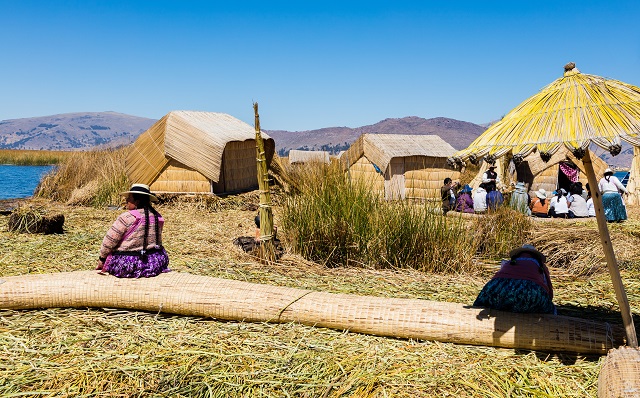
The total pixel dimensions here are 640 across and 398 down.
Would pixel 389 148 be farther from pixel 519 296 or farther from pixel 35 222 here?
pixel 519 296

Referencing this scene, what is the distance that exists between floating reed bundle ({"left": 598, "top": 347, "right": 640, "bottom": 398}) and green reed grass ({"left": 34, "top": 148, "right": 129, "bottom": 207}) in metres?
10.9

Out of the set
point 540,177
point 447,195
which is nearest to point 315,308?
point 447,195

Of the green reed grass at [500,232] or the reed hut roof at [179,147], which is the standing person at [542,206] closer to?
the green reed grass at [500,232]

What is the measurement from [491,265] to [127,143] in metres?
11.7

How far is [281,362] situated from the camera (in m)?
3.47

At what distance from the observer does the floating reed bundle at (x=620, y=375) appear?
290cm

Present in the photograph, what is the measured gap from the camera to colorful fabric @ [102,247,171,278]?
4.57 meters

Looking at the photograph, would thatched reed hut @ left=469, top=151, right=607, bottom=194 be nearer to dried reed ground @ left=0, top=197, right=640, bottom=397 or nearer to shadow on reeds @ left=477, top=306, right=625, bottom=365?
dried reed ground @ left=0, top=197, right=640, bottom=397

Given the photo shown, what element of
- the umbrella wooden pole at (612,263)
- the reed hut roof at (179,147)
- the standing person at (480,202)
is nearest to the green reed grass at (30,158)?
the reed hut roof at (179,147)

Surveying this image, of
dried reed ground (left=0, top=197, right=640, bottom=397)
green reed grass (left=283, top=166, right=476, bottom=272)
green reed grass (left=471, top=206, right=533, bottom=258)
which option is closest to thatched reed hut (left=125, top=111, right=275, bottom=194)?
green reed grass (left=283, top=166, right=476, bottom=272)

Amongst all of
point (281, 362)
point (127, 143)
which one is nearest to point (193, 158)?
point (127, 143)

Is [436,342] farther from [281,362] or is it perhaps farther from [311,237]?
[311,237]

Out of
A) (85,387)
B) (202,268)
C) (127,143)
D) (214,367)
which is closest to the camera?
(85,387)

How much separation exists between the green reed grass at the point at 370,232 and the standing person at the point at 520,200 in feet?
5.18
